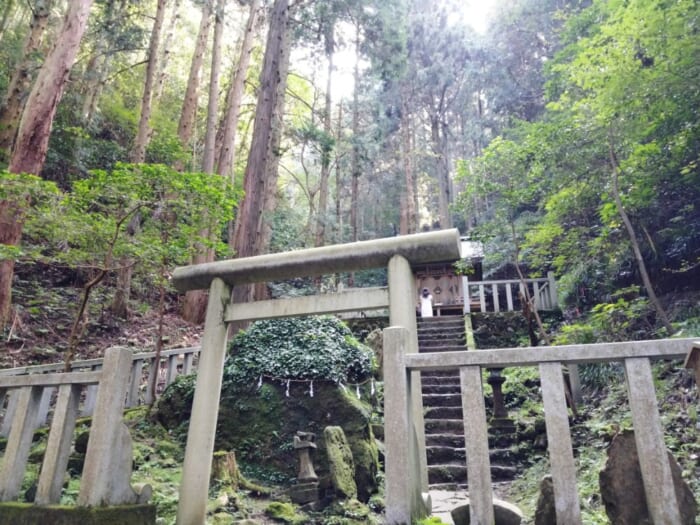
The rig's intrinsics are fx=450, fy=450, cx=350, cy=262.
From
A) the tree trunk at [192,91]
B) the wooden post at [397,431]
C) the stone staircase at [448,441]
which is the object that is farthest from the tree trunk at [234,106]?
the wooden post at [397,431]

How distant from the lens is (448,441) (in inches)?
277

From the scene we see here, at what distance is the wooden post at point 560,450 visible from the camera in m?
1.83

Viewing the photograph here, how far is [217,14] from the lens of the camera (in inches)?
491

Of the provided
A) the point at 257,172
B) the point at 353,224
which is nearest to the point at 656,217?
the point at 257,172

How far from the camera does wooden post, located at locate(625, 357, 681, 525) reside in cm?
172

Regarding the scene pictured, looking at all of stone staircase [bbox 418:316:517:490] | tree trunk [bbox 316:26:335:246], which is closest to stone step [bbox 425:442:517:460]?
stone staircase [bbox 418:316:517:490]

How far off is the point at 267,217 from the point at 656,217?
812 cm

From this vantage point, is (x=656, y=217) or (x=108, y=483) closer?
(x=108, y=483)

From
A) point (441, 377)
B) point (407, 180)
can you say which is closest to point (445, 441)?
point (441, 377)

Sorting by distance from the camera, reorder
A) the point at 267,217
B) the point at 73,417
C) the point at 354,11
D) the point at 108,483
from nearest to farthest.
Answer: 1. the point at 108,483
2. the point at 73,417
3. the point at 267,217
4. the point at 354,11

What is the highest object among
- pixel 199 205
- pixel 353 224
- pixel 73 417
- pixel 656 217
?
pixel 353 224

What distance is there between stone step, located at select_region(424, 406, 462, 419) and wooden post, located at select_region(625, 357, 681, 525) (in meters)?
6.22

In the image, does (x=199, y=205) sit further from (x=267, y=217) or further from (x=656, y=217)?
(x=656, y=217)

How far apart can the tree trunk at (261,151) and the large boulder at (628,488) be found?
6.36 m
